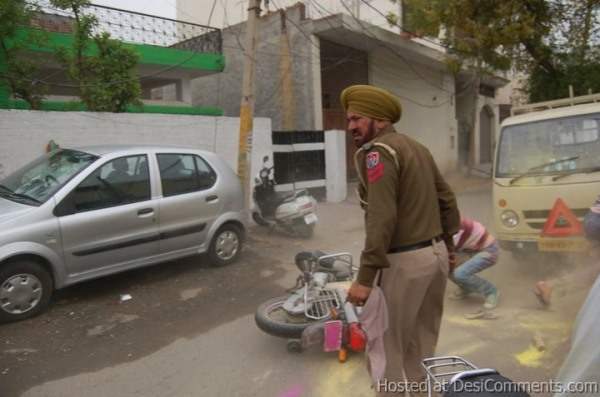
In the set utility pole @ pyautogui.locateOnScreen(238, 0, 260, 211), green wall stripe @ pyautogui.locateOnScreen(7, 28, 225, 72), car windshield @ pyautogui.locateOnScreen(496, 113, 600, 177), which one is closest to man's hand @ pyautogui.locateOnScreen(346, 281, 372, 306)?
car windshield @ pyautogui.locateOnScreen(496, 113, 600, 177)

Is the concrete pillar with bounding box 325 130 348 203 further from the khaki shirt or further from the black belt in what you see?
the black belt

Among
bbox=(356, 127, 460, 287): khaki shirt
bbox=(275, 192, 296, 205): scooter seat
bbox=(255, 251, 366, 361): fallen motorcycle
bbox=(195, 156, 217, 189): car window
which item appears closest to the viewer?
bbox=(356, 127, 460, 287): khaki shirt

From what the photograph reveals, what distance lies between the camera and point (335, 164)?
10.9 meters

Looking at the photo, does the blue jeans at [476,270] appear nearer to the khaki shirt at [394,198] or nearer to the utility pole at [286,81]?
the khaki shirt at [394,198]

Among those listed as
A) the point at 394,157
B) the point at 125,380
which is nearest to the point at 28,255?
the point at 125,380

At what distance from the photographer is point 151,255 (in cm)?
543

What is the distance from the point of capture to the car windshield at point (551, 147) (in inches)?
210

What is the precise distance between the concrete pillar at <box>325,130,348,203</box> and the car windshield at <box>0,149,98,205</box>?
637 centimetres

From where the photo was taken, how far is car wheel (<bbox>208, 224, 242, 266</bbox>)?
242 inches

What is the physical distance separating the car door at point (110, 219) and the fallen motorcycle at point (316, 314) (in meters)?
1.86

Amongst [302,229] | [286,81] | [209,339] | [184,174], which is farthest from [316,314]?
[286,81]

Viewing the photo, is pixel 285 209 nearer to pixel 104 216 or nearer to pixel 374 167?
pixel 104 216

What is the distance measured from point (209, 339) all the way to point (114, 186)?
197 centimetres

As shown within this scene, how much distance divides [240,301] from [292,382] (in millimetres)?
1828
